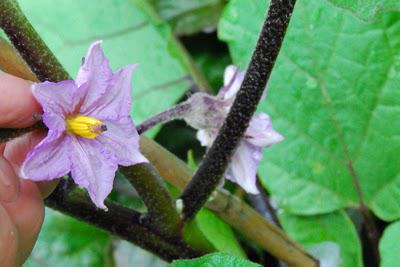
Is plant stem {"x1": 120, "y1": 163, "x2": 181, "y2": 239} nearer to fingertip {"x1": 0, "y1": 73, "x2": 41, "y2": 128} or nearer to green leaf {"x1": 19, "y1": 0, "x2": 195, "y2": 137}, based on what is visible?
fingertip {"x1": 0, "y1": 73, "x2": 41, "y2": 128}


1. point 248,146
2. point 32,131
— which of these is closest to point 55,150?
point 32,131

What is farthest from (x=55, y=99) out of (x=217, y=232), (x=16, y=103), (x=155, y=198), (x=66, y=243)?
(x=66, y=243)

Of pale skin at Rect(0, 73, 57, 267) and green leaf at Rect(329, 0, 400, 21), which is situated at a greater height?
green leaf at Rect(329, 0, 400, 21)

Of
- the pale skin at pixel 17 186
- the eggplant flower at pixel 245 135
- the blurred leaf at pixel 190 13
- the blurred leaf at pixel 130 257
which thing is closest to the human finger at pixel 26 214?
the pale skin at pixel 17 186

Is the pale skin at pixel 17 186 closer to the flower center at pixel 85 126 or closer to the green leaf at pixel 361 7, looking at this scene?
the flower center at pixel 85 126

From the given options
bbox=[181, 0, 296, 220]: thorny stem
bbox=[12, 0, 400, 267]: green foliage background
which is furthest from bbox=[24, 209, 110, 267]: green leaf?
bbox=[181, 0, 296, 220]: thorny stem

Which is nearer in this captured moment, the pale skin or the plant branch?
the pale skin

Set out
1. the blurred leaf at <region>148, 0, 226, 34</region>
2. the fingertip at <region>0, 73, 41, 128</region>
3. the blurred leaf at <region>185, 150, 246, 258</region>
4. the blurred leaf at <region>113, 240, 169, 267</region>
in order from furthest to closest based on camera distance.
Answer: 1. the blurred leaf at <region>148, 0, 226, 34</region>
2. the blurred leaf at <region>113, 240, 169, 267</region>
3. the blurred leaf at <region>185, 150, 246, 258</region>
4. the fingertip at <region>0, 73, 41, 128</region>

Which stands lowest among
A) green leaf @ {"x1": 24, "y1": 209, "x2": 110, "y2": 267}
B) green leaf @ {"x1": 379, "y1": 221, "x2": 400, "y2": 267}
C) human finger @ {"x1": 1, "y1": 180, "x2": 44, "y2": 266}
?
green leaf @ {"x1": 24, "y1": 209, "x2": 110, "y2": 267}
